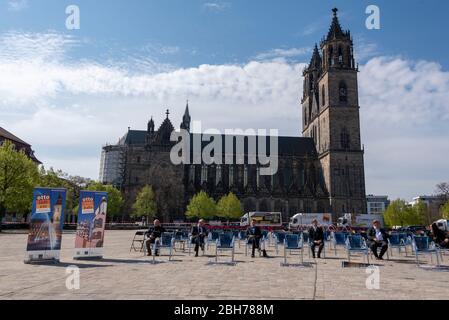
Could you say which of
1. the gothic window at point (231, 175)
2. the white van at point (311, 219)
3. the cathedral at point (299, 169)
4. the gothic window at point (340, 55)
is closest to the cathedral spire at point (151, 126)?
the cathedral at point (299, 169)

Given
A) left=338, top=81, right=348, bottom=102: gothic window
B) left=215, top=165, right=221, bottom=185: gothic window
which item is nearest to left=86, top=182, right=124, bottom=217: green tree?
left=215, top=165, right=221, bottom=185: gothic window

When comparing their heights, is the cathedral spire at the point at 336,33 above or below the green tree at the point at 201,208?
above

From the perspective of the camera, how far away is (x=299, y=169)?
251 feet

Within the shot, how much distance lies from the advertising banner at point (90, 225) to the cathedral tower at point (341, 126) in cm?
5777

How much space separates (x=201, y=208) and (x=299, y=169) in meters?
25.4

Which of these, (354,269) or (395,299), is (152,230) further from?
(395,299)

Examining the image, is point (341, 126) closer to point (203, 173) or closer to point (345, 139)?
point (345, 139)

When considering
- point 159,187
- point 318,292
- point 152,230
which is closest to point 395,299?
point 318,292

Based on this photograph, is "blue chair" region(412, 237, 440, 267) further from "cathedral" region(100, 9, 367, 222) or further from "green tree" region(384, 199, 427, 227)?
"green tree" region(384, 199, 427, 227)

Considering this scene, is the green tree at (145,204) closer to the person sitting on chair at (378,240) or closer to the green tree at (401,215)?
the green tree at (401,215)

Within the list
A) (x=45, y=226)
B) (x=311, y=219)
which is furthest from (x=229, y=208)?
(x=45, y=226)

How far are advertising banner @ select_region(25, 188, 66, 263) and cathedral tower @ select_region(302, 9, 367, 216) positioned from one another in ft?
196

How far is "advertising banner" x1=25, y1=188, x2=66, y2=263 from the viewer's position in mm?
12523

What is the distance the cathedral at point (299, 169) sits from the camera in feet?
216
